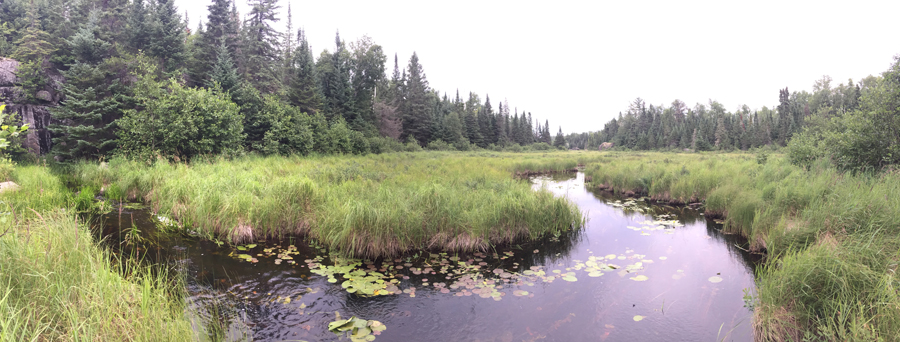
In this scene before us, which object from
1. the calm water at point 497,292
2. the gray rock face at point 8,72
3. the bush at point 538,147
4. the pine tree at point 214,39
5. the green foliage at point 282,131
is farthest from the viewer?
the bush at point 538,147

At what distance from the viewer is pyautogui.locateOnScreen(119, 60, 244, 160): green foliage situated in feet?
53.6

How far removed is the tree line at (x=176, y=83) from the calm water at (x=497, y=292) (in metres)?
11.6

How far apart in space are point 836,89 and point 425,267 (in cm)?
9800

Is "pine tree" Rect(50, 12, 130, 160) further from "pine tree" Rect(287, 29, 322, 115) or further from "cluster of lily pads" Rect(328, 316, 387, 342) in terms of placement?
"cluster of lily pads" Rect(328, 316, 387, 342)

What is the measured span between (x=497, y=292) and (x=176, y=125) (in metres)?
17.6

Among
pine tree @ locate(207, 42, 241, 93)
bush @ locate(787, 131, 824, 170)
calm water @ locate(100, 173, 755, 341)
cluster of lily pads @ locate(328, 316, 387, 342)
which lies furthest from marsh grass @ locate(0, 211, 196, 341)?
pine tree @ locate(207, 42, 241, 93)

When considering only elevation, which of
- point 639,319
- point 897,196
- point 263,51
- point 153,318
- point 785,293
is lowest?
point 639,319

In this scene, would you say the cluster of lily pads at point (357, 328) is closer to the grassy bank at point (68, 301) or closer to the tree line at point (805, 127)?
the grassy bank at point (68, 301)

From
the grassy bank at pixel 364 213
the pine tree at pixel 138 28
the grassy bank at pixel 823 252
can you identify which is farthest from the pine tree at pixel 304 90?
the grassy bank at pixel 823 252

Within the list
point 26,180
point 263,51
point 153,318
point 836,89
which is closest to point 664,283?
point 153,318

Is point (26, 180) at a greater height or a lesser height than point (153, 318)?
greater

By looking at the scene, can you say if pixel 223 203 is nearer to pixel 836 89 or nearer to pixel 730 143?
pixel 730 143

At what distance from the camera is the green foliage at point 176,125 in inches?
643

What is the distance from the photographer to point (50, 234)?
12.9ft
